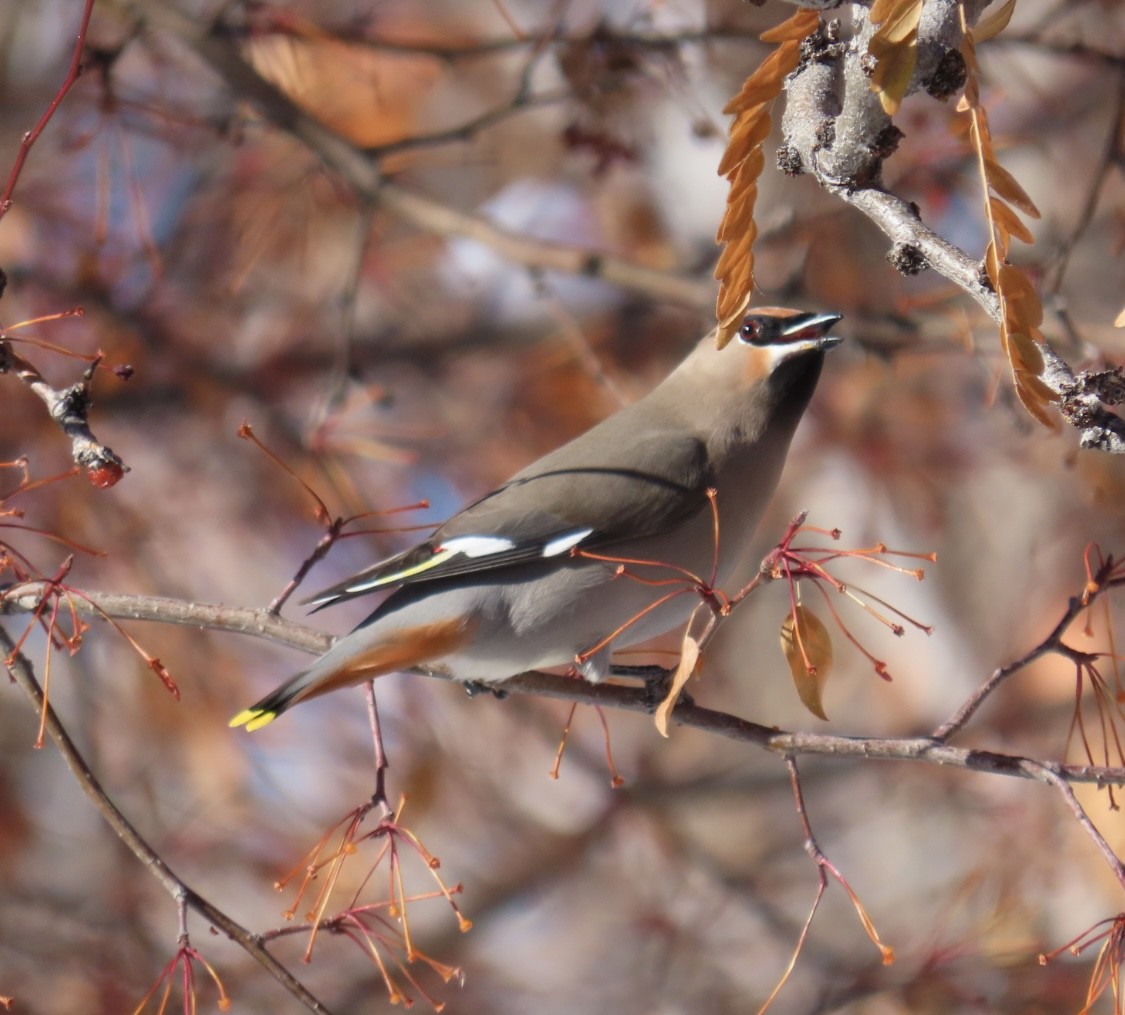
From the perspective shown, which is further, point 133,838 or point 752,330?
point 752,330

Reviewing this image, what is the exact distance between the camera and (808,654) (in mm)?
2115

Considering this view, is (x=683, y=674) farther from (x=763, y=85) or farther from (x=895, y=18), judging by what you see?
(x=895, y=18)

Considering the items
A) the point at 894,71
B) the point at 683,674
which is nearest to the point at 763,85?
the point at 894,71

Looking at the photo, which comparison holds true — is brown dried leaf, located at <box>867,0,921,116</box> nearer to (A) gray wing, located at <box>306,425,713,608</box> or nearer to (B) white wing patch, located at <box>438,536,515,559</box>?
(A) gray wing, located at <box>306,425,713,608</box>

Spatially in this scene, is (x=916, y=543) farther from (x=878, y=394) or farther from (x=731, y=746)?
(x=731, y=746)

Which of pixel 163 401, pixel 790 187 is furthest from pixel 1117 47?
pixel 163 401

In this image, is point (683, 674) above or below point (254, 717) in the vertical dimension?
above

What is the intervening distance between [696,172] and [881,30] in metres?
5.88

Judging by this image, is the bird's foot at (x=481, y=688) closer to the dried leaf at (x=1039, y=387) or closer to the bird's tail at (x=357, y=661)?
the bird's tail at (x=357, y=661)

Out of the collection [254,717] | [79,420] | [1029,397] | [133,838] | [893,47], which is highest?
[893,47]

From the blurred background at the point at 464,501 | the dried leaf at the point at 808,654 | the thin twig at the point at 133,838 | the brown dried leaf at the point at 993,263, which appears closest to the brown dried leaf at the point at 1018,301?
the brown dried leaf at the point at 993,263

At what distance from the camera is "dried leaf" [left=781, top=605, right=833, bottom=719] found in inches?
82.3

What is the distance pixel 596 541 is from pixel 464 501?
3.68 metres

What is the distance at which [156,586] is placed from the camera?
245 inches
